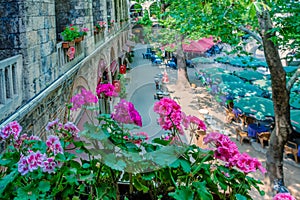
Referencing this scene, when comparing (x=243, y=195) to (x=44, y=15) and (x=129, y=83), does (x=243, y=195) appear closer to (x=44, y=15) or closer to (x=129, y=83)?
(x=129, y=83)

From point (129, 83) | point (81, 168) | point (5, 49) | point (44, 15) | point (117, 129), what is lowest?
point (81, 168)

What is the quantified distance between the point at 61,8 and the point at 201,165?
241 inches

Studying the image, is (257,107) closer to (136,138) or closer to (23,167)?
(136,138)

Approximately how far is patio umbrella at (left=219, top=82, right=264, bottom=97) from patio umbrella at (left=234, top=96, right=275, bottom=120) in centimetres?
174

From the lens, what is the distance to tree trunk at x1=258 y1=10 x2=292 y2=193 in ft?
17.8

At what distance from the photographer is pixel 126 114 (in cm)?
144

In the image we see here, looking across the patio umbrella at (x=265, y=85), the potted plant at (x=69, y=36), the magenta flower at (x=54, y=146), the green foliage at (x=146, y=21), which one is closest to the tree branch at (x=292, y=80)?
the potted plant at (x=69, y=36)

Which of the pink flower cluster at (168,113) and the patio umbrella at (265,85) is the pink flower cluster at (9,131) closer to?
the pink flower cluster at (168,113)

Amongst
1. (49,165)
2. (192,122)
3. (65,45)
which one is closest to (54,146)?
(49,165)

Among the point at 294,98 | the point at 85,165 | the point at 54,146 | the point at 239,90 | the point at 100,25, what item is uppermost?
the point at 100,25

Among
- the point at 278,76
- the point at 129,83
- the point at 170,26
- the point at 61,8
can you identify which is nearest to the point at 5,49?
the point at 129,83

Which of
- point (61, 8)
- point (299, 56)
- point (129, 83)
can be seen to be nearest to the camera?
point (129, 83)

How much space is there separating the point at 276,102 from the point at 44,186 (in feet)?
17.1

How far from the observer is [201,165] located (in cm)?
139
